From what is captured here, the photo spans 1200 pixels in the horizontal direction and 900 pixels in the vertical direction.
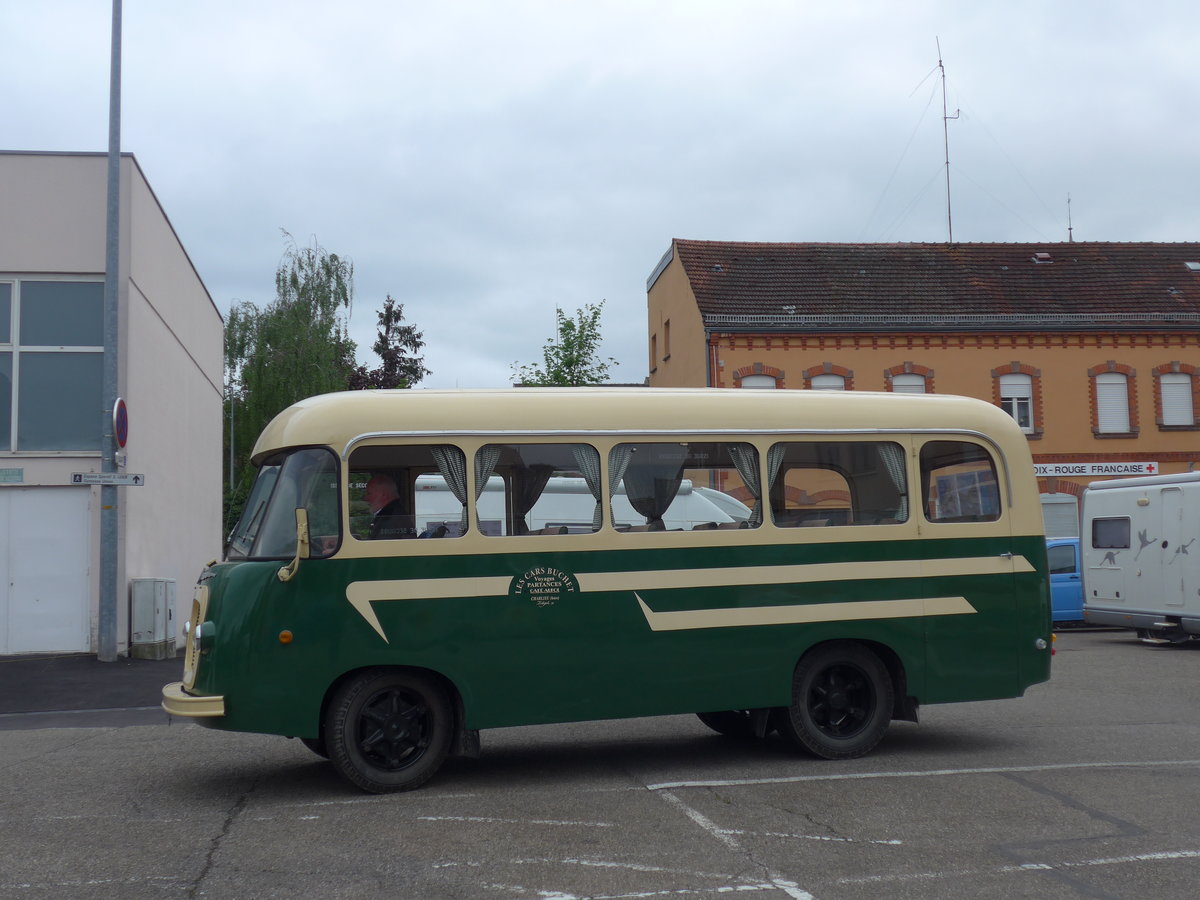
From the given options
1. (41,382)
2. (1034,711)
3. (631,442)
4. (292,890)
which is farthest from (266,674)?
(41,382)

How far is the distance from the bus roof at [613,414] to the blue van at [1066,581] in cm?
1457

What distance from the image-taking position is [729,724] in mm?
10328

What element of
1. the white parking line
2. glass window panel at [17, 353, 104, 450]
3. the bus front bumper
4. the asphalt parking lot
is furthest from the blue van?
the bus front bumper

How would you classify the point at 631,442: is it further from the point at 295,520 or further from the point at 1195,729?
the point at 1195,729

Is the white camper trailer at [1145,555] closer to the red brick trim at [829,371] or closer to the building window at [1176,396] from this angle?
the red brick trim at [829,371]

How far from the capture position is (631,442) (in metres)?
8.83

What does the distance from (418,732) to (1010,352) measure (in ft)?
99.0

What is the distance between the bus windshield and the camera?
818 centimetres

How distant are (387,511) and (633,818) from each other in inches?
102

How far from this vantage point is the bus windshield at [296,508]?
818cm

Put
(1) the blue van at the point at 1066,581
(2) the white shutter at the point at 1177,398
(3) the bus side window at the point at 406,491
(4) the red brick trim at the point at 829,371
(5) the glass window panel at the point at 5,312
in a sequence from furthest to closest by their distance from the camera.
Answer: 1. (2) the white shutter at the point at 1177,398
2. (4) the red brick trim at the point at 829,371
3. (1) the blue van at the point at 1066,581
4. (5) the glass window panel at the point at 5,312
5. (3) the bus side window at the point at 406,491

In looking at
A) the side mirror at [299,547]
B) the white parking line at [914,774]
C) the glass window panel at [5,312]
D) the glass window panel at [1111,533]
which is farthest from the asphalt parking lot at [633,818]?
the glass window panel at [1111,533]

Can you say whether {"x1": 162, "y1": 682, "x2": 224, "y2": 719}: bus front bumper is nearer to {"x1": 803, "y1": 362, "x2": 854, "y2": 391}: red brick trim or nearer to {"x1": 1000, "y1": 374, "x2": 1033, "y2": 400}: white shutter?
{"x1": 803, "y1": 362, "x2": 854, "y2": 391}: red brick trim

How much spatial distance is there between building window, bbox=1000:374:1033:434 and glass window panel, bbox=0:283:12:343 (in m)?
25.9
